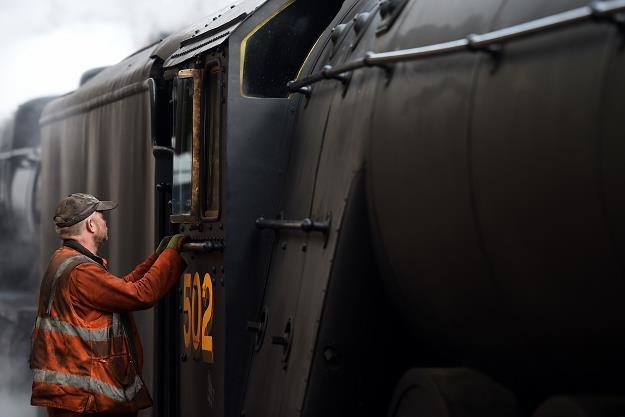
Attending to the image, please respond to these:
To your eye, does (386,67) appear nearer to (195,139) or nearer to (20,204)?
(195,139)

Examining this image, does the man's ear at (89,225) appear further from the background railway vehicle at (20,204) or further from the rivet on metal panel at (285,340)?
the background railway vehicle at (20,204)

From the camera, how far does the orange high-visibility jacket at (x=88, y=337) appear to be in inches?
203

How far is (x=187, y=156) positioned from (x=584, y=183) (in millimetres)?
3012

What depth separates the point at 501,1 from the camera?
129 inches

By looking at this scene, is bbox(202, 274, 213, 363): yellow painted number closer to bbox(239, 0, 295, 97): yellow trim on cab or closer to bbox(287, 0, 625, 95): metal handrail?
bbox(239, 0, 295, 97): yellow trim on cab

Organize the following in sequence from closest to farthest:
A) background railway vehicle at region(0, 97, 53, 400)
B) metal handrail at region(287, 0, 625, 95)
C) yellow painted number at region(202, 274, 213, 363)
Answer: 1. metal handrail at region(287, 0, 625, 95)
2. yellow painted number at region(202, 274, 213, 363)
3. background railway vehicle at region(0, 97, 53, 400)

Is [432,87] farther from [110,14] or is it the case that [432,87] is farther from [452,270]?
[110,14]

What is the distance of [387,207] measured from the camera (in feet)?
12.4

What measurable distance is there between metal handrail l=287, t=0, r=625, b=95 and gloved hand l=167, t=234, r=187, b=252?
1.41 metres

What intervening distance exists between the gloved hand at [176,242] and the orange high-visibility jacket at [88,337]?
0.44 feet

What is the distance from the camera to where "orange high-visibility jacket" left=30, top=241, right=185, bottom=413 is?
5.16 m

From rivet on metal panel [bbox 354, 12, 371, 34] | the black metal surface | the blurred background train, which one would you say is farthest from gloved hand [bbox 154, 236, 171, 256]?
rivet on metal panel [bbox 354, 12, 371, 34]

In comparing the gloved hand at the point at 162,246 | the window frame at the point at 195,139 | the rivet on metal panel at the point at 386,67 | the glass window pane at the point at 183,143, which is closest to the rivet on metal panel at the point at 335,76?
the rivet on metal panel at the point at 386,67

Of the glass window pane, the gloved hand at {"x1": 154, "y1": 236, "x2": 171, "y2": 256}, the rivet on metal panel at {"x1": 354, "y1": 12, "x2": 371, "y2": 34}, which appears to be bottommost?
the gloved hand at {"x1": 154, "y1": 236, "x2": 171, "y2": 256}
